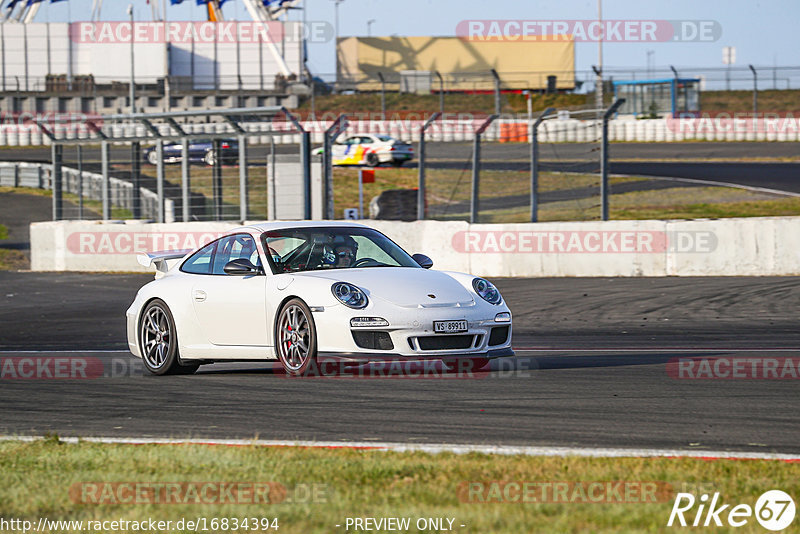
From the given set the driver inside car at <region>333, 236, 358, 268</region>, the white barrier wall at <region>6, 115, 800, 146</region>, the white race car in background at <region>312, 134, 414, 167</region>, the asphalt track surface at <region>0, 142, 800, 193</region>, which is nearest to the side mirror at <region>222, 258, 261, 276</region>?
the driver inside car at <region>333, 236, 358, 268</region>

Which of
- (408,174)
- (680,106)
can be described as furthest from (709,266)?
(680,106)

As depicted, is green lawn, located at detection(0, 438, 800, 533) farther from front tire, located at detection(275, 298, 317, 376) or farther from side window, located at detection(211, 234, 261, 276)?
side window, located at detection(211, 234, 261, 276)

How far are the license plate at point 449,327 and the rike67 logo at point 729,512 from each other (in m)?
3.96

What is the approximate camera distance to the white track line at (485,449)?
211 inches

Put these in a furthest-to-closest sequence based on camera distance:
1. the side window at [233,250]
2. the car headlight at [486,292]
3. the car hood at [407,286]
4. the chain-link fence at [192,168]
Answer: the chain-link fence at [192,168]
the side window at [233,250]
the car headlight at [486,292]
the car hood at [407,286]

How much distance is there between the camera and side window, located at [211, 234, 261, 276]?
9414 millimetres

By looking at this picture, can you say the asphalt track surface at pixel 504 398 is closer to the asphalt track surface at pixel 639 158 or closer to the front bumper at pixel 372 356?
the front bumper at pixel 372 356

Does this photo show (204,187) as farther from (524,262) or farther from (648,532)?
(648,532)

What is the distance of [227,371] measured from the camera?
9.91 metres

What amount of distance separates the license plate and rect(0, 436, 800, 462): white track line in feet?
8.19

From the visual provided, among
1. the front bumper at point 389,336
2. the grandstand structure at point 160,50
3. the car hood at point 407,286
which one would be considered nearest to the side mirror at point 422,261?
the car hood at point 407,286

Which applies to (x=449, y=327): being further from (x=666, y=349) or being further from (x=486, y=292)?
(x=666, y=349)

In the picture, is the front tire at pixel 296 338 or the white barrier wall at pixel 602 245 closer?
the front tire at pixel 296 338

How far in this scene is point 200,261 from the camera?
31.9 feet
